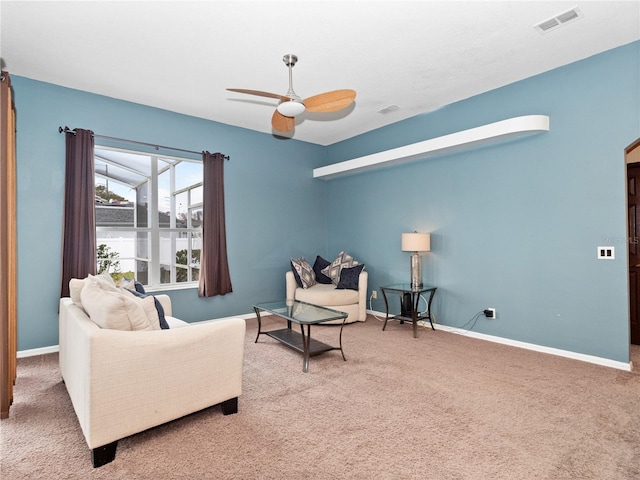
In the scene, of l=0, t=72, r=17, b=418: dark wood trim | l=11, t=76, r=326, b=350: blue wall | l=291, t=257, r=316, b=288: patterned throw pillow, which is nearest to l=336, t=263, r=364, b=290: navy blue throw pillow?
l=291, t=257, r=316, b=288: patterned throw pillow

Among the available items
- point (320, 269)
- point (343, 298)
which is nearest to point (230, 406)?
point (343, 298)

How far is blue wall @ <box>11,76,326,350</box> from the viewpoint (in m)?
3.69

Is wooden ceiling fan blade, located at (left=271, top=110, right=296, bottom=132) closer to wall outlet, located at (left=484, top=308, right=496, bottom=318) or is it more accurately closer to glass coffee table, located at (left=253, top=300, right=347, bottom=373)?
glass coffee table, located at (left=253, top=300, right=347, bottom=373)

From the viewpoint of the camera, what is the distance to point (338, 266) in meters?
5.46

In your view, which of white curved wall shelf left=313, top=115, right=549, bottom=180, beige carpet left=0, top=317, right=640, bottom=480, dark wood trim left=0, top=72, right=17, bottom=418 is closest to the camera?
beige carpet left=0, top=317, right=640, bottom=480

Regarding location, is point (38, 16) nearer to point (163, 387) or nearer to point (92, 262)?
point (92, 262)

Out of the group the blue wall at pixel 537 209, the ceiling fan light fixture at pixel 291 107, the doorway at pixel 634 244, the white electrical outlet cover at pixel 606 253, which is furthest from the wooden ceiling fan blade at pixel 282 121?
the doorway at pixel 634 244

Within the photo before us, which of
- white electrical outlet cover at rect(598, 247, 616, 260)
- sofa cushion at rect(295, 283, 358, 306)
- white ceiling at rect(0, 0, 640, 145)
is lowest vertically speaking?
sofa cushion at rect(295, 283, 358, 306)

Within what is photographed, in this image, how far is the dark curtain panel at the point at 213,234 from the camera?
481cm

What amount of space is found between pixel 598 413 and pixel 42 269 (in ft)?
16.4

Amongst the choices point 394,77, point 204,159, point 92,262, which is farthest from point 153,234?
point 394,77

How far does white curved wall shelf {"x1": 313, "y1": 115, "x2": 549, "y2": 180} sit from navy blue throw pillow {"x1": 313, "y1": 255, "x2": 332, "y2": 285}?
1446 mm

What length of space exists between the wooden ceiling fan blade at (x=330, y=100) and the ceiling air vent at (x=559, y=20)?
5.15 feet

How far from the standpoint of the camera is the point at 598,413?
237 cm
